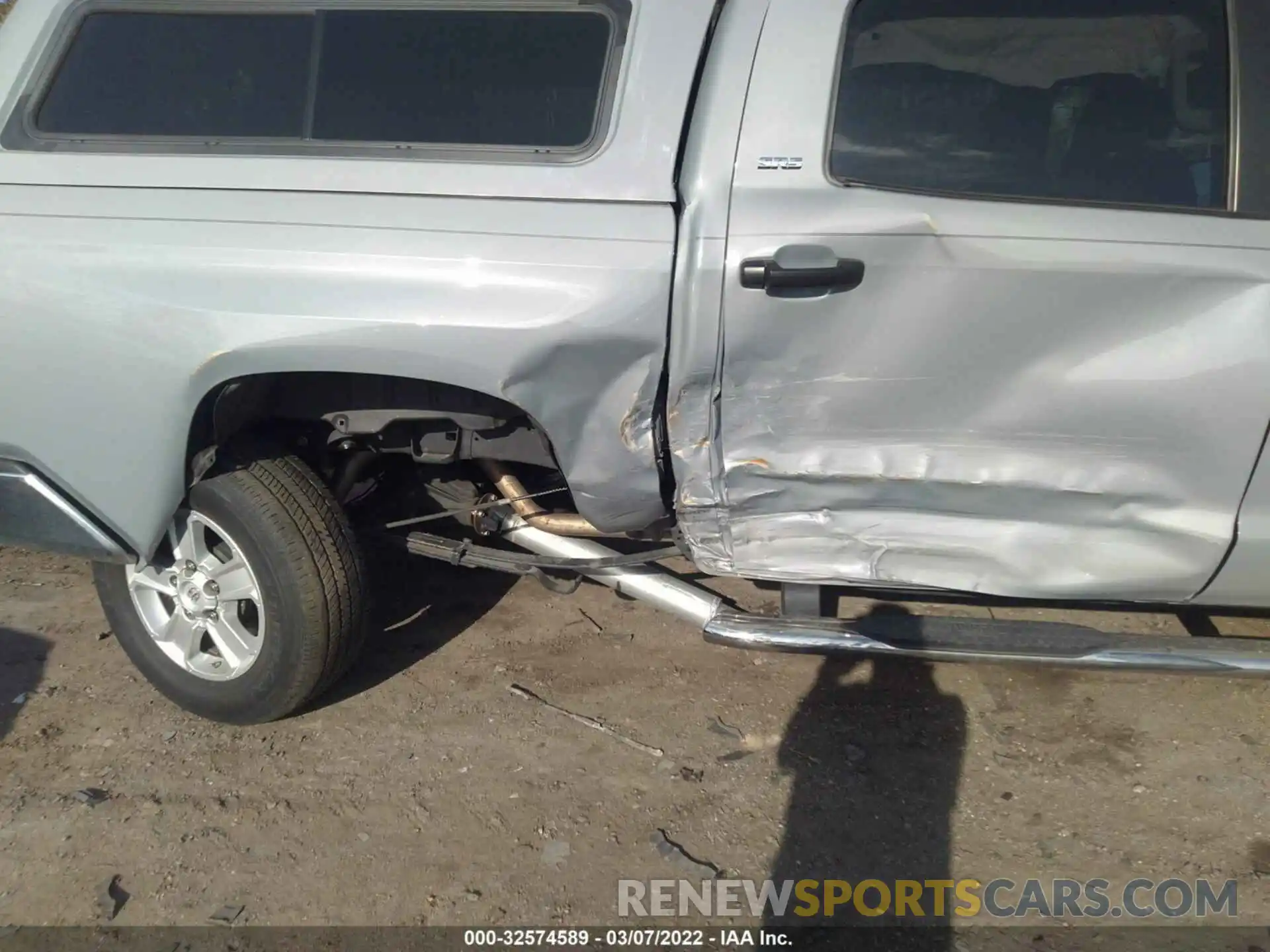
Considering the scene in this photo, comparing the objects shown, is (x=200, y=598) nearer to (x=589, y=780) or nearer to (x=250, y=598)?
(x=250, y=598)

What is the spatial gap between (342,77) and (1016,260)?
169cm

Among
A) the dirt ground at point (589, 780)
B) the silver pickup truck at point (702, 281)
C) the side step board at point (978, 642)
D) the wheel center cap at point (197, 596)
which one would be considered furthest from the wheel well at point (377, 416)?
the dirt ground at point (589, 780)

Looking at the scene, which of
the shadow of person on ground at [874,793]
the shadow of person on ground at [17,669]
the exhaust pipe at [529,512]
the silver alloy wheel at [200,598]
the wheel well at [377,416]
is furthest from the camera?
the shadow of person on ground at [17,669]

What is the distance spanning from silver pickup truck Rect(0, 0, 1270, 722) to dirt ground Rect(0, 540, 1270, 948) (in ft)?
1.59

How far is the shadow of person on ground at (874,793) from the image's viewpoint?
2.36 meters

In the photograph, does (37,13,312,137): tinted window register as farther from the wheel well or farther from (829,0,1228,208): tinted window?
(829,0,1228,208): tinted window

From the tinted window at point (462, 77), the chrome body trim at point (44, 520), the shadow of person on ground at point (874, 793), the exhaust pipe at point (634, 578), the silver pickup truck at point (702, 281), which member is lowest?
the shadow of person on ground at point (874, 793)

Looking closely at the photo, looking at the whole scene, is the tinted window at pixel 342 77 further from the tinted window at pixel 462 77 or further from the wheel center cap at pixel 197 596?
the wheel center cap at pixel 197 596

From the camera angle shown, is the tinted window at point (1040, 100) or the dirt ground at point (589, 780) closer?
the tinted window at point (1040, 100)

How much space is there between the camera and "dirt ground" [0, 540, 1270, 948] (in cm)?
248

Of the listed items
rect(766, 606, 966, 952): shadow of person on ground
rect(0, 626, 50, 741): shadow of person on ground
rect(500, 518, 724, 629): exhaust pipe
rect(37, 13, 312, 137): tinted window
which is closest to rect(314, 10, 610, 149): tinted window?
rect(37, 13, 312, 137): tinted window

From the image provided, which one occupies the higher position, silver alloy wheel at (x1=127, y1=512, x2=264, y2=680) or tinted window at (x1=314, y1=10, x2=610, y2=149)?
tinted window at (x1=314, y1=10, x2=610, y2=149)

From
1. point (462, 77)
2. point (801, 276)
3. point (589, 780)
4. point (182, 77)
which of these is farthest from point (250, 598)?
point (801, 276)

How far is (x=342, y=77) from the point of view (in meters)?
2.52
